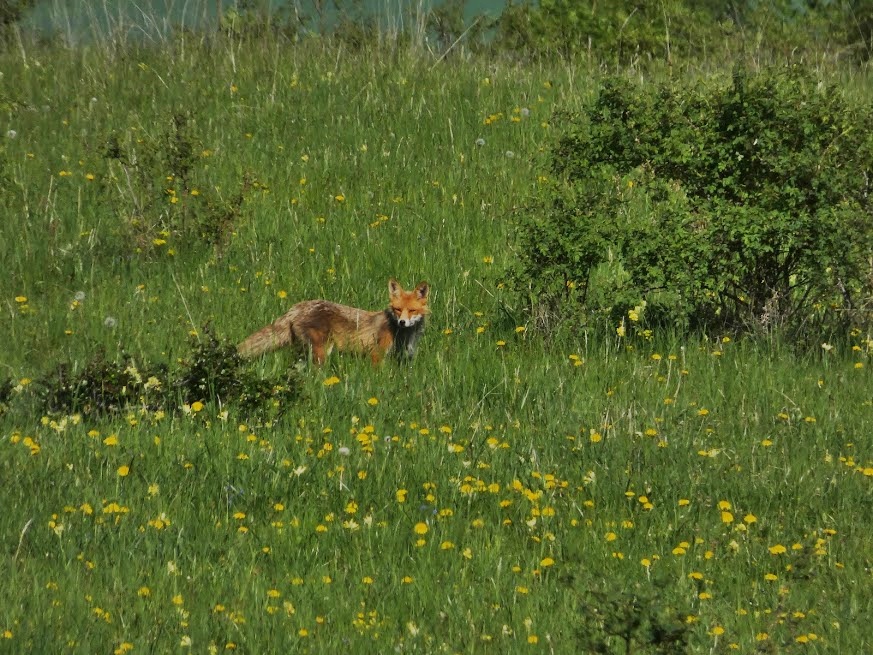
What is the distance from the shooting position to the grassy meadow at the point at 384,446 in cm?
513

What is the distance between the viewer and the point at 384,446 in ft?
22.9

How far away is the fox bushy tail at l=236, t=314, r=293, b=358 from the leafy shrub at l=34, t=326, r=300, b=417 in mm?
1117

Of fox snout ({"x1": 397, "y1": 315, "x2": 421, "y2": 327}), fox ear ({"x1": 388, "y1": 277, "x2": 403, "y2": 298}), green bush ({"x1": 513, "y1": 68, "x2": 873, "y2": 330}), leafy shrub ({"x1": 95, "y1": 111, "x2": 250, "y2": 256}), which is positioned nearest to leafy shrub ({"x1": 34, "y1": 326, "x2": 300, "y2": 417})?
fox snout ({"x1": 397, "y1": 315, "x2": 421, "y2": 327})

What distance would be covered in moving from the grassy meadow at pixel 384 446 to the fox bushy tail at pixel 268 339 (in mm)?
177

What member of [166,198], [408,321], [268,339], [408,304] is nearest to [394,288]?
[408,304]

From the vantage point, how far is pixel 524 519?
20.4 ft

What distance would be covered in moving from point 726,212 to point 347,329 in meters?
3.00

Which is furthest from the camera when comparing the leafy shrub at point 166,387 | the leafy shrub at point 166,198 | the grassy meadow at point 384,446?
the leafy shrub at point 166,198

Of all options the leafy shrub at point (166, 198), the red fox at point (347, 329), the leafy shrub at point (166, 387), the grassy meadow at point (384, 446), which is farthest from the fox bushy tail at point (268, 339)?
the leafy shrub at point (166, 198)

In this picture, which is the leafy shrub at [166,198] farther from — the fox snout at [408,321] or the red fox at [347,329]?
the fox snout at [408,321]

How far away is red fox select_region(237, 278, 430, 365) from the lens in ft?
29.6

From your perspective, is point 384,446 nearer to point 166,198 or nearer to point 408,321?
point 408,321

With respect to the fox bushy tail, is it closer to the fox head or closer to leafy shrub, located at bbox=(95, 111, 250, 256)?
the fox head

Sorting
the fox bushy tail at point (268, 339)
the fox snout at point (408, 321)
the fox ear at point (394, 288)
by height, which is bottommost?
the fox bushy tail at point (268, 339)
